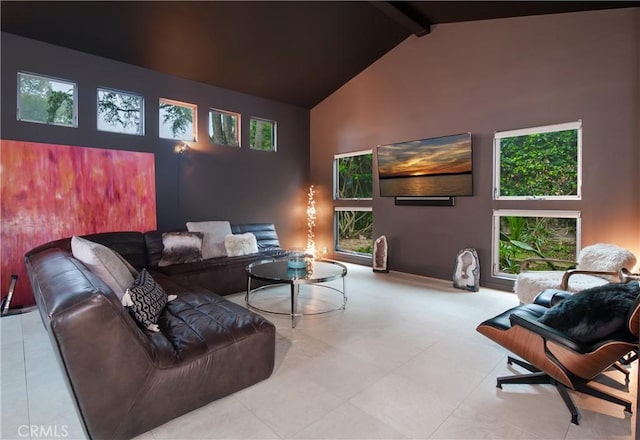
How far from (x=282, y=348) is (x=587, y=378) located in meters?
2.08

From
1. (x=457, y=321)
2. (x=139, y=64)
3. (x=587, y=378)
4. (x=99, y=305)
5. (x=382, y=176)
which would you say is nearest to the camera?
(x=99, y=305)

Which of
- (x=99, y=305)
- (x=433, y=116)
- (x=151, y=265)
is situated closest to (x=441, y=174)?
(x=433, y=116)

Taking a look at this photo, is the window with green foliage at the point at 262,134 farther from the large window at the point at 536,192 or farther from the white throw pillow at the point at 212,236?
the large window at the point at 536,192

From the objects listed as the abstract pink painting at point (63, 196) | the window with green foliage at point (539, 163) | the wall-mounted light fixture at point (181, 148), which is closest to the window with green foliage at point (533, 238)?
the window with green foliage at point (539, 163)

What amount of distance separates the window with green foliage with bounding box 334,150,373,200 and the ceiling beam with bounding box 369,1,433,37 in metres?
2.05

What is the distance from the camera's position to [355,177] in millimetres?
6562

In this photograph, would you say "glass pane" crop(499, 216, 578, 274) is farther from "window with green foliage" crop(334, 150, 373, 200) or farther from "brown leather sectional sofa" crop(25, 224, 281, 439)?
"brown leather sectional sofa" crop(25, 224, 281, 439)

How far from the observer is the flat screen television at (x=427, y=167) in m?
4.87

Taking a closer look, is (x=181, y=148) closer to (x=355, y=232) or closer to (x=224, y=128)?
(x=224, y=128)

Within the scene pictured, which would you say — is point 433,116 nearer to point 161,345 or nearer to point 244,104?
point 244,104

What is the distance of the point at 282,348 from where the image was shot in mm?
2826

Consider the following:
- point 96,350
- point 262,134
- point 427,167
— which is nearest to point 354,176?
point 427,167

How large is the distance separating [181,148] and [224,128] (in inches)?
36.0

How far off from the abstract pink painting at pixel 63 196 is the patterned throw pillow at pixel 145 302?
2564mm
